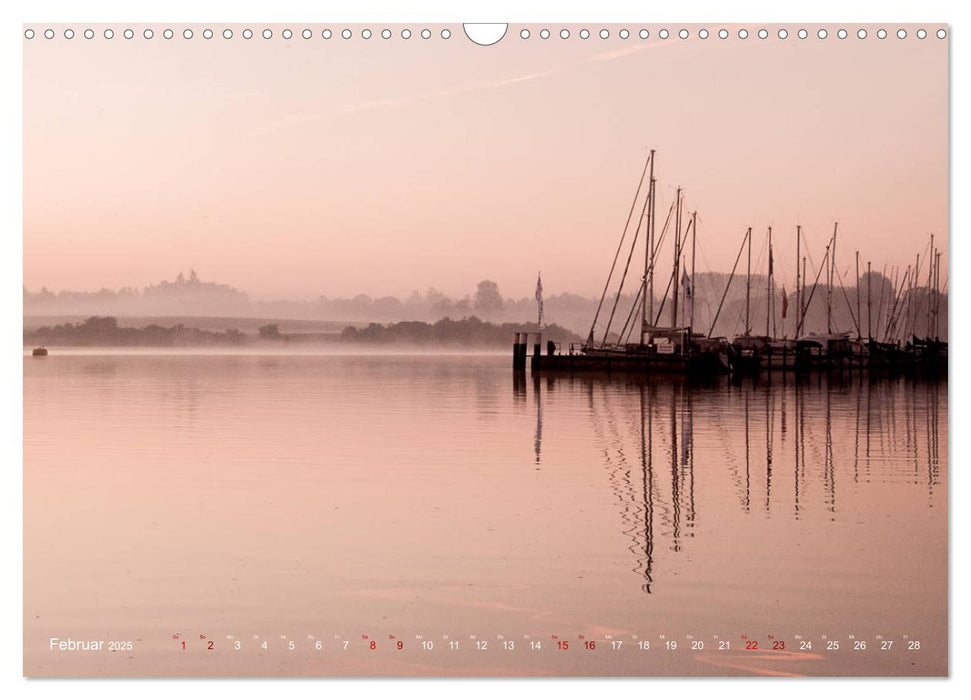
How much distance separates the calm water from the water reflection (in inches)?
2.8

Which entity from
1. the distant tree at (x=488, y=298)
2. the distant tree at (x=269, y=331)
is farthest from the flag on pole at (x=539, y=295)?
the distant tree at (x=269, y=331)

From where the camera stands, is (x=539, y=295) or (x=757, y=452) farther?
(x=757, y=452)

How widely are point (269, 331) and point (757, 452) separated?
275 inches

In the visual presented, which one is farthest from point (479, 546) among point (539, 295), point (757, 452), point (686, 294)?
point (686, 294)

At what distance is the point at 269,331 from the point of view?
1481cm

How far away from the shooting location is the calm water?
280 inches

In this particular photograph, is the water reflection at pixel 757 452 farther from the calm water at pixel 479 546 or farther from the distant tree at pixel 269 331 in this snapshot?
the distant tree at pixel 269 331

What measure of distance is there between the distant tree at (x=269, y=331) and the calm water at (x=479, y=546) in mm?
1605

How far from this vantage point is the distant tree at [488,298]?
13148 mm

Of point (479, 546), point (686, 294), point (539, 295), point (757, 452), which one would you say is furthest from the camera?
point (686, 294)

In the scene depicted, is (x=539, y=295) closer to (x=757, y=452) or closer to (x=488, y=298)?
(x=488, y=298)

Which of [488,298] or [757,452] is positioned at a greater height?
[488,298]

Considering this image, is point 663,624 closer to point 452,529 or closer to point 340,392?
point 452,529
